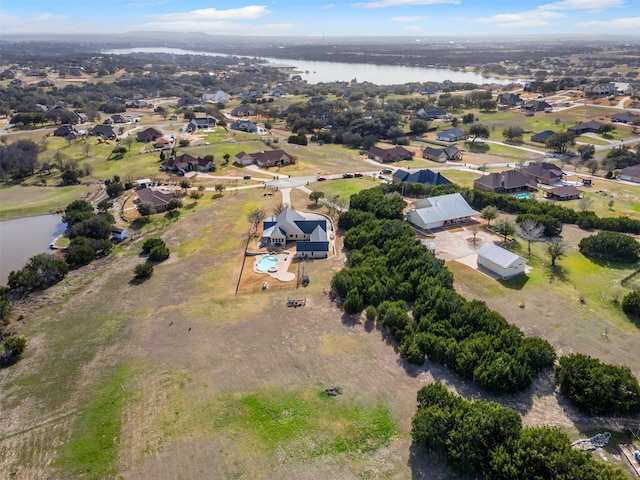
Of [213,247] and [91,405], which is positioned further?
[213,247]

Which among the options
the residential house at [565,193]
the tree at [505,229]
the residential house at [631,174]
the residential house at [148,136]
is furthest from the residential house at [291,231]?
the residential house at [148,136]

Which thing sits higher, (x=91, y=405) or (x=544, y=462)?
(x=544, y=462)

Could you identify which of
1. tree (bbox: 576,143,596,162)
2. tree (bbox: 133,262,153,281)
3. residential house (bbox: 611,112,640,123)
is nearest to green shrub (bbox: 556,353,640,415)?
tree (bbox: 133,262,153,281)

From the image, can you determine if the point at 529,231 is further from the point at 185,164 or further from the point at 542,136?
the point at 542,136

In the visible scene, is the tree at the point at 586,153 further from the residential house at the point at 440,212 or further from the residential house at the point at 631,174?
the residential house at the point at 440,212

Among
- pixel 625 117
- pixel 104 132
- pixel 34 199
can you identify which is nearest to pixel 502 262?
pixel 34 199

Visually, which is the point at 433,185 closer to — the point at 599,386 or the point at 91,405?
the point at 599,386

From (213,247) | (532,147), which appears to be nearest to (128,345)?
(213,247)

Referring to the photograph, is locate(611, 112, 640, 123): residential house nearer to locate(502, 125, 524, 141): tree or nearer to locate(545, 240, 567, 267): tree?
locate(502, 125, 524, 141): tree
